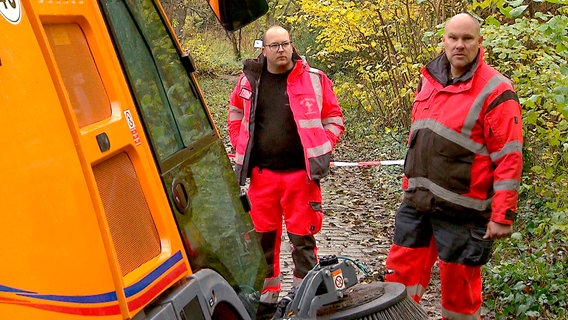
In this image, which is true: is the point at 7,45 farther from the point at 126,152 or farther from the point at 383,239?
the point at 383,239

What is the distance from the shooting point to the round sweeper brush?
4012mm

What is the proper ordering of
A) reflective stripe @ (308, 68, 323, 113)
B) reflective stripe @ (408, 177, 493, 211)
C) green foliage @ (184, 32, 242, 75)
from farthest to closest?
green foliage @ (184, 32, 242, 75) → reflective stripe @ (308, 68, 323, 113) → reflective stripe @ (408, 177, 493, 211)

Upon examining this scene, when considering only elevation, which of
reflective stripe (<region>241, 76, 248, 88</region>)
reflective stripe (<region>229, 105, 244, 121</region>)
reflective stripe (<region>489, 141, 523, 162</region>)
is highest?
reflective stripe (<region>241, 76, 248, 88</region>)

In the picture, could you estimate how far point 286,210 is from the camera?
5957 mm

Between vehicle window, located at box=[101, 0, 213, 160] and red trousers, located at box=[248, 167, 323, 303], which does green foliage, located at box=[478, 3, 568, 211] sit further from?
vehicle window, located at box=[101, 0, 213, 160]

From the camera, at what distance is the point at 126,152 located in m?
2.81

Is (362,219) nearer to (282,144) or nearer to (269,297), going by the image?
(269,297)

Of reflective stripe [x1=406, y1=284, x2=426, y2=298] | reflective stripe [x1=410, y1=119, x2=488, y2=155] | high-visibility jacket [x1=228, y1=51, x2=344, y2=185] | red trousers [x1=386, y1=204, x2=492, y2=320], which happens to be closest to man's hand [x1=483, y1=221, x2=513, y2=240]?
red trousers [x1=386, y1=204, x2=492, y2=320]

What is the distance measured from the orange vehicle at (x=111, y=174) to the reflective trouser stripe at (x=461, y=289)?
5.65 ft

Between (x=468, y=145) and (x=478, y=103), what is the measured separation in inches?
10.0

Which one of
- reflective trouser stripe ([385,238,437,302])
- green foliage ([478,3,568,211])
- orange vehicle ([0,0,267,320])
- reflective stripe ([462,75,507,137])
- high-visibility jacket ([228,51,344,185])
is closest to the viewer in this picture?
orange vehicle ([0,0,267,320])

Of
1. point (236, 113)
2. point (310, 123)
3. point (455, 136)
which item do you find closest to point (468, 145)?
point (455, 136)

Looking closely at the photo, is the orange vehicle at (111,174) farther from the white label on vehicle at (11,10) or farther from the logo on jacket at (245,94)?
the logo on jacket at (245,94)

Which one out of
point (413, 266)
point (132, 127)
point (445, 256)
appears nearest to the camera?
point (132, 127)
